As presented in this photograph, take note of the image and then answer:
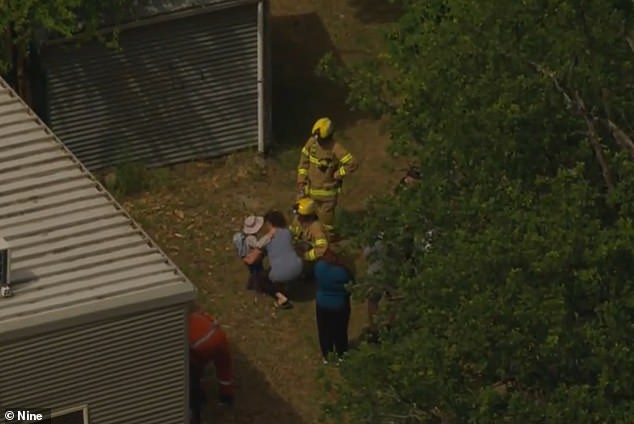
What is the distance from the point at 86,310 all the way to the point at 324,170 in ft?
21.6

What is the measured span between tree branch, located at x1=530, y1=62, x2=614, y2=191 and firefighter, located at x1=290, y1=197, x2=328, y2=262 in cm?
507

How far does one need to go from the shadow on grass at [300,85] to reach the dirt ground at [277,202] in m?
0.02

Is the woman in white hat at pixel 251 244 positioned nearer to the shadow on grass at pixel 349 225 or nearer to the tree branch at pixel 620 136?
the shadow on grass at pixel 349 225

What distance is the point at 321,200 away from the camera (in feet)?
72.7

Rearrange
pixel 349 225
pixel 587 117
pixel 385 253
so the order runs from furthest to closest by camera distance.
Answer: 1. pixel 349 225
2. pixel 385 253
3. pixel 587 117

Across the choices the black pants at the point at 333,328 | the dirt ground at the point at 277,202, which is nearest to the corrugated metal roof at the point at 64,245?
the dirt ground at the point at 277,202

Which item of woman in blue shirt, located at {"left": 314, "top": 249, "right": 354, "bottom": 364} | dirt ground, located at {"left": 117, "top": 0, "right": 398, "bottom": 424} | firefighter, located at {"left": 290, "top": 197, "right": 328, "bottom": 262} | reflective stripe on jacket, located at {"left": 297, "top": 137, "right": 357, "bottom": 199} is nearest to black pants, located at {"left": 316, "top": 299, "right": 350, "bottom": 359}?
woman in blue shirt, located at {"left": 314, "top": 249, "right": 354, "bottom": 364}

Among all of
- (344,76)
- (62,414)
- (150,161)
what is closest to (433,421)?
(62,414)

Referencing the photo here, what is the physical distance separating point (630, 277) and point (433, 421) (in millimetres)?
2371

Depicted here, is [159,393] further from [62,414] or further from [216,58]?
[216,58]

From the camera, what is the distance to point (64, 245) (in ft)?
55.1

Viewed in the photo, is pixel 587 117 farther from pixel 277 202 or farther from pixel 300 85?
pixel 300 85

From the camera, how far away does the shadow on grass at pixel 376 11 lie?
29.2 meters

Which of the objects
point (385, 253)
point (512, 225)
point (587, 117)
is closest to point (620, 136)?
point (587, 117)
